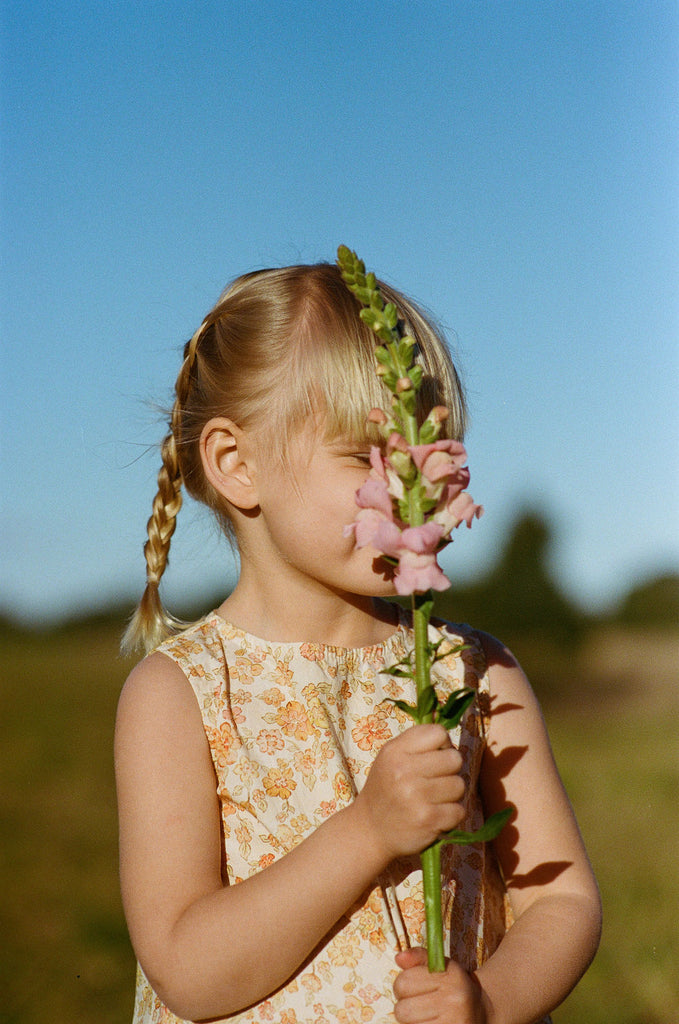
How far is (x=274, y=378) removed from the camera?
7.66 feet

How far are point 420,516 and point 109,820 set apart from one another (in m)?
6.97

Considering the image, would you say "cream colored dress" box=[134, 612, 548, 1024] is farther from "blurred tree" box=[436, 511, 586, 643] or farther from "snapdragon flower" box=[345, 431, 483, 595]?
"blurred tree" box=[436, 511, 586, 643]

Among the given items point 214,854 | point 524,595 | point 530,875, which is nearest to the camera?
point 214,854

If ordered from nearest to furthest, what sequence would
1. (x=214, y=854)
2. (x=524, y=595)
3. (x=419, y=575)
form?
(x=419, y=575) → (x=214, y=854) → (x=524, y=595)

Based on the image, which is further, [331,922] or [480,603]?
[480,603]

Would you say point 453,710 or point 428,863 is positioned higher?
point 453,710

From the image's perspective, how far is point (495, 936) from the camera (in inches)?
93.4

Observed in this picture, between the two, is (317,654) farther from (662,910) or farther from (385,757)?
(662,910)

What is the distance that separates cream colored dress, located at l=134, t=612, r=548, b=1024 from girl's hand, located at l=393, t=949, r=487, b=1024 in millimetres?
325

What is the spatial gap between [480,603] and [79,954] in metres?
8.79

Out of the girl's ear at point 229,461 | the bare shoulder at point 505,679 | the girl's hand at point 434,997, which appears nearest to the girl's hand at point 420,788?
the girl's hand at point 434,997

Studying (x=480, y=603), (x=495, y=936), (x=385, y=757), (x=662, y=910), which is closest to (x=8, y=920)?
(x=662, y=910)

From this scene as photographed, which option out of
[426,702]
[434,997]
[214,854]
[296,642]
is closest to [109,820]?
[296,642]

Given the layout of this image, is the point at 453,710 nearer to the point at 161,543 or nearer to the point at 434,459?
the point at 434,459
